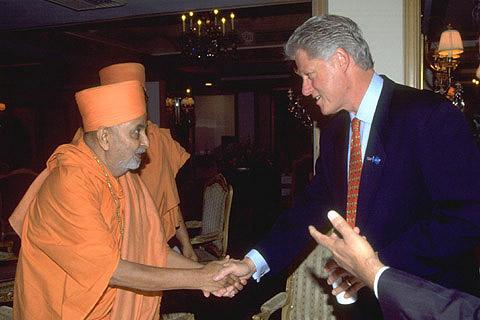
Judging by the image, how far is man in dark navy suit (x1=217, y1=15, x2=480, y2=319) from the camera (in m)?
1.57

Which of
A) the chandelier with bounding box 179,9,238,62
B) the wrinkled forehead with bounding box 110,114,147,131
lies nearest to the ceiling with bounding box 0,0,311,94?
the chandelier with bounding box 179,9,238,62

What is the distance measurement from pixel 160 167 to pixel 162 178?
0.07 metres

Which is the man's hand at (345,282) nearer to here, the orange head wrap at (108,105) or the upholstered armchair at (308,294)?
the upholstered armchair at (308,294)

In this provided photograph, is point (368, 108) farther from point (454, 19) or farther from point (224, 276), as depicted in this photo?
point (454, 19)

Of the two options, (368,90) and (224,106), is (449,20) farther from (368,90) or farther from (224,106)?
(224,106)

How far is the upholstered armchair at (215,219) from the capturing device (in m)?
3.98

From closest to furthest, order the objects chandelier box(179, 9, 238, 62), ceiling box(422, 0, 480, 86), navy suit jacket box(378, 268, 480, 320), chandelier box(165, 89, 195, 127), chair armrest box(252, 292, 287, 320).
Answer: navy suit jacket box(378, 268, 480, 320) < chair armrest box(252, 292, 287, 320) < ceiling box(422, 0, 480, 86) < chandelier box(179, 9, 238, 62) < chandelier box(165, 89, 195, 127)

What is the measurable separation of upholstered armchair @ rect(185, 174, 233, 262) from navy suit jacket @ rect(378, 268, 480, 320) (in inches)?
115

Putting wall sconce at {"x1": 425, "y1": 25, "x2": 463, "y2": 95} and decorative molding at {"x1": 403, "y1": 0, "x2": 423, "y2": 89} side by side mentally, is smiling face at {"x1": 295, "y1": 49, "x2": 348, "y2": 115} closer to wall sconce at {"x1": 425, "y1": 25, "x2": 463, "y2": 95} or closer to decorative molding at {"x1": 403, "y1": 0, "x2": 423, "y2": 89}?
decorative molding at {"x1": 403, "y1": 0, "x2": 423, "y2": 89}

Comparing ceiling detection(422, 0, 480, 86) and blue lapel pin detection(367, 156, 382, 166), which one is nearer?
blue lapel pin detection(367, 156, 382, 166)

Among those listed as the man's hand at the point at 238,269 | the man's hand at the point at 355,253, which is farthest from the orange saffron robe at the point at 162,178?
the man's hand at the point at 355,253

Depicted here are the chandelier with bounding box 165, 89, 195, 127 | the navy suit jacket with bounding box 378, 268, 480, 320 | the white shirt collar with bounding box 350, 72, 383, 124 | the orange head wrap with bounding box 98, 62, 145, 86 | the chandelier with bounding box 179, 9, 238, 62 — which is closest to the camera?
the navy suit jacket with bounding box 378, 268, 480, 320

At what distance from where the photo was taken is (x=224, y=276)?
87.7 inches

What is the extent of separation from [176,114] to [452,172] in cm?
1447
